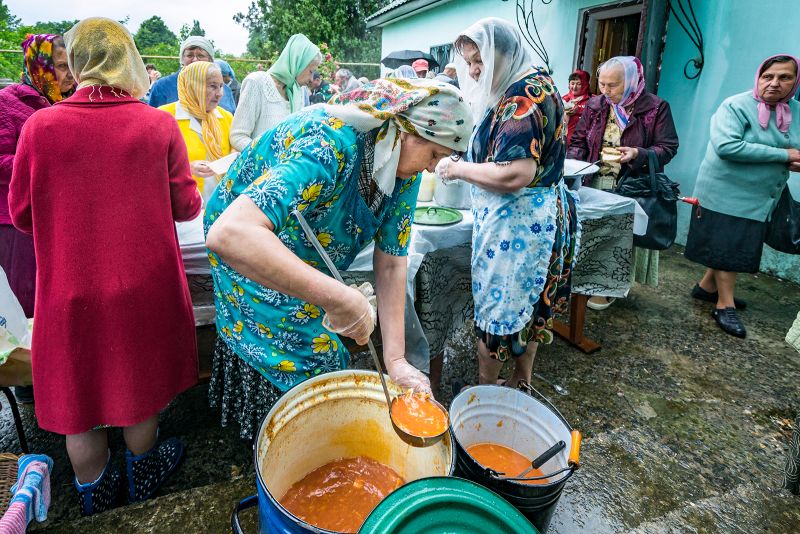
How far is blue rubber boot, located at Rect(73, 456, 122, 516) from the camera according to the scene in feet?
5.72

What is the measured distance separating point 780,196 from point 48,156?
4.74 meters

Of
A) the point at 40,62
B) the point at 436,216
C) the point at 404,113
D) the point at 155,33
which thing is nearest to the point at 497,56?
the point at 436,216

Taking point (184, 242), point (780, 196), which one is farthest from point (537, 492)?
point (780, 196)

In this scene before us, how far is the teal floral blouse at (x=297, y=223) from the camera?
1004mm

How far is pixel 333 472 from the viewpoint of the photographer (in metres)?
1.44

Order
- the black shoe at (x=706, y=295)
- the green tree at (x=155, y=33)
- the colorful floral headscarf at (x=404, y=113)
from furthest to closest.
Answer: the green tree at (x=155, y=33) → the black shoe at (x=706, y=295) → the colorful floral headscarf at (x=404, y=113)

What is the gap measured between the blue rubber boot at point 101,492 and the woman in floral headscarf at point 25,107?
1.08 meters

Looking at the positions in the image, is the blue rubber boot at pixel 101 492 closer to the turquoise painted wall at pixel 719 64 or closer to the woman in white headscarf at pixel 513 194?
the woman in white headscarf at pixel 513 194

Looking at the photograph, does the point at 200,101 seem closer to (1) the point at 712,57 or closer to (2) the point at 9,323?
(2) the point at 9,323

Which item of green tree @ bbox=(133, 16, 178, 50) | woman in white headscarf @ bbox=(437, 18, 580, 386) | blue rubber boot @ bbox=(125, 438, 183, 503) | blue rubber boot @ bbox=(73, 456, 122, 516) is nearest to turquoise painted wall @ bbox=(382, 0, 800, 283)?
woman in white headscarf @ bbox=(437, 18, 580, 386)

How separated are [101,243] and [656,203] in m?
3.53

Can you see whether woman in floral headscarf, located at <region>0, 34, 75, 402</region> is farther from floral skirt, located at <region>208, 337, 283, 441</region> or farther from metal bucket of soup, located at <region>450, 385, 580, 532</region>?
metal bucket of soup, located at <region>450, 385, 580, 532</region>

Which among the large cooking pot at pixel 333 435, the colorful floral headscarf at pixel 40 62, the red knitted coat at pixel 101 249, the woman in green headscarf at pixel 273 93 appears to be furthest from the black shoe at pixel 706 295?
the colorful floral headscarf at pixel 40 62

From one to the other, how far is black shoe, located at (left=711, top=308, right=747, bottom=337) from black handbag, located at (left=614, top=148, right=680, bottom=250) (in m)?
0.90
